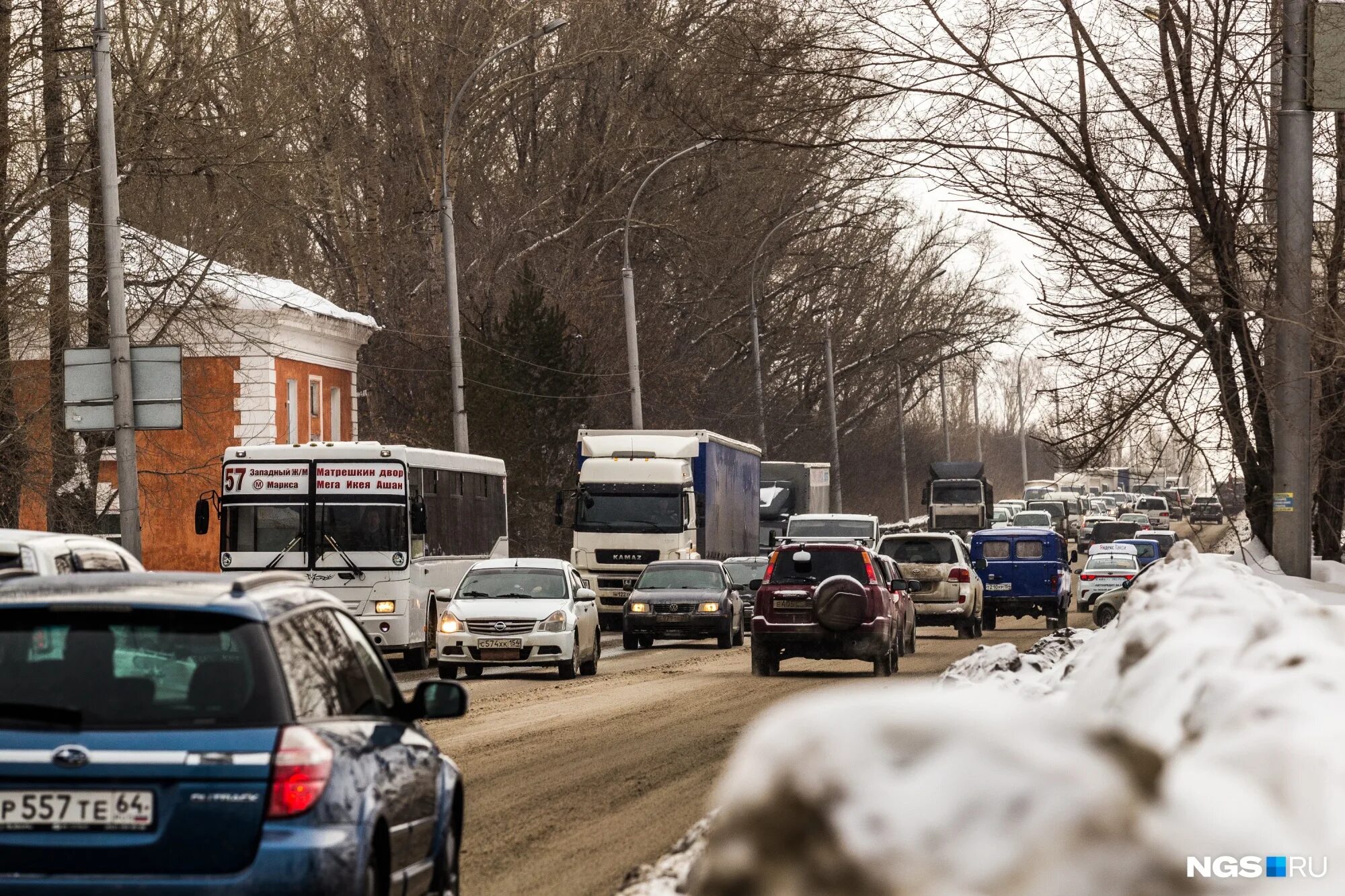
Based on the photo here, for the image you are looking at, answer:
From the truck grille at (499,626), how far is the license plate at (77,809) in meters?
20.0

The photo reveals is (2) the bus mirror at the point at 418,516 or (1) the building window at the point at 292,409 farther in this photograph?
(1) the building window at the point at 292,409

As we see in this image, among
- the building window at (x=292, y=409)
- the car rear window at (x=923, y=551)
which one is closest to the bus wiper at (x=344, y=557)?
the car rear window at (x=923, y=551)

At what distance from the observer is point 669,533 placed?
131ft

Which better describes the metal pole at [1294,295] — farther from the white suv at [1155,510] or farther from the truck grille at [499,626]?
the white suv at [1155,510]

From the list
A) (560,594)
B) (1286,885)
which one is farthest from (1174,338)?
(1286,885)

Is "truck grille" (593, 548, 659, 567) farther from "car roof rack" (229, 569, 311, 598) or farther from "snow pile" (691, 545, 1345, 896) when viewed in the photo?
"snow pile" (691, 545, 1345, 896)

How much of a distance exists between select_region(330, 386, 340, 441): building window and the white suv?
59856 mm

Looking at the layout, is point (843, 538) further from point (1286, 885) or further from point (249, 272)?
point (1286, 885)

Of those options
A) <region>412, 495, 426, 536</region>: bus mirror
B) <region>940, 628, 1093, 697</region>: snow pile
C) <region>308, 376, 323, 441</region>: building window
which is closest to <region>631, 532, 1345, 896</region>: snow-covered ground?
<region>940, 628, 1093, 697</region>: snow pile

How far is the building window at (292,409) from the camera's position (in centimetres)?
4816

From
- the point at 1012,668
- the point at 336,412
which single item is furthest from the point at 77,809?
Result: the point at 336,412

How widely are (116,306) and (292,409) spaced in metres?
24.2

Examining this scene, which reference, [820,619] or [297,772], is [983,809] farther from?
[820,619]

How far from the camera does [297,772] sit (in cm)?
638
